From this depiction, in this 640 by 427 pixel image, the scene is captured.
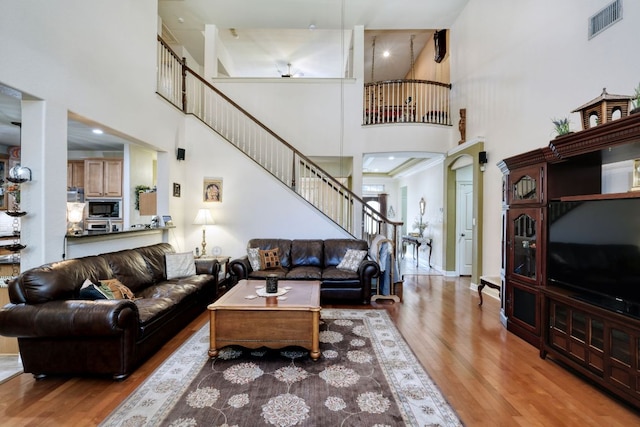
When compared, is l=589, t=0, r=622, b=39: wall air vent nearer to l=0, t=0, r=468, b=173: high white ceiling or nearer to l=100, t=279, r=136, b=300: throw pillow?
l=0, t=0, r=468, b=173: high white ceiling

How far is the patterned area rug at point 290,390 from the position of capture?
193 centimetres

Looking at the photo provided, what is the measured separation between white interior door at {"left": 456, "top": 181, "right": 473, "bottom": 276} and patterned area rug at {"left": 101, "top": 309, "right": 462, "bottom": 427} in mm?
4216

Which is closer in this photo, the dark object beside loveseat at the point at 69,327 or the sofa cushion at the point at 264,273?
the dark object beside loveseat at the point at 69,327

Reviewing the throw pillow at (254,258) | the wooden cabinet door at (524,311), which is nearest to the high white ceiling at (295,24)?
the throw pillow at (254,258)

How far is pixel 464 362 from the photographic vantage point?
2.71m

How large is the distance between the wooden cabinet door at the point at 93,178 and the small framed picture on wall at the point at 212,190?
2.02 m

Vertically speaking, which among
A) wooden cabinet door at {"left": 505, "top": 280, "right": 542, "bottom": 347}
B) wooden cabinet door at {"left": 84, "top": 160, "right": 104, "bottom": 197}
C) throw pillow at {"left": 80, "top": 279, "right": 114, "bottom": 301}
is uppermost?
wooden cabinet door at {"left": 84, "top": 160, "right": 104, "bottom": 197}

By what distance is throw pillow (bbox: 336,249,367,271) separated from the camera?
4660 mm

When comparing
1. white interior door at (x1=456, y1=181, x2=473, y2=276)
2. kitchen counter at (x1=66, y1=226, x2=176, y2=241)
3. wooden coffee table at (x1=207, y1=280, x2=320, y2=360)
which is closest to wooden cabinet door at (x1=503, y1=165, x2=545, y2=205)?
wooden coffee table at (x1=207, y1=280, x2=320, y2=360)

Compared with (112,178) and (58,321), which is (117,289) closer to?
(58,321)

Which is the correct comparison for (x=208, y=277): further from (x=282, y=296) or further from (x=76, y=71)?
(x=76, y=71)

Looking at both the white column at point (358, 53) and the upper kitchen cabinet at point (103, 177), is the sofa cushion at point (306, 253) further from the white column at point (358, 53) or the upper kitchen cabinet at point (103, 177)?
the white column at point (358, 53)

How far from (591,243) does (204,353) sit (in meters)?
3.59

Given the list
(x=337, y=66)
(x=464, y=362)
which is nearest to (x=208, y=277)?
(x=464, y=362)
